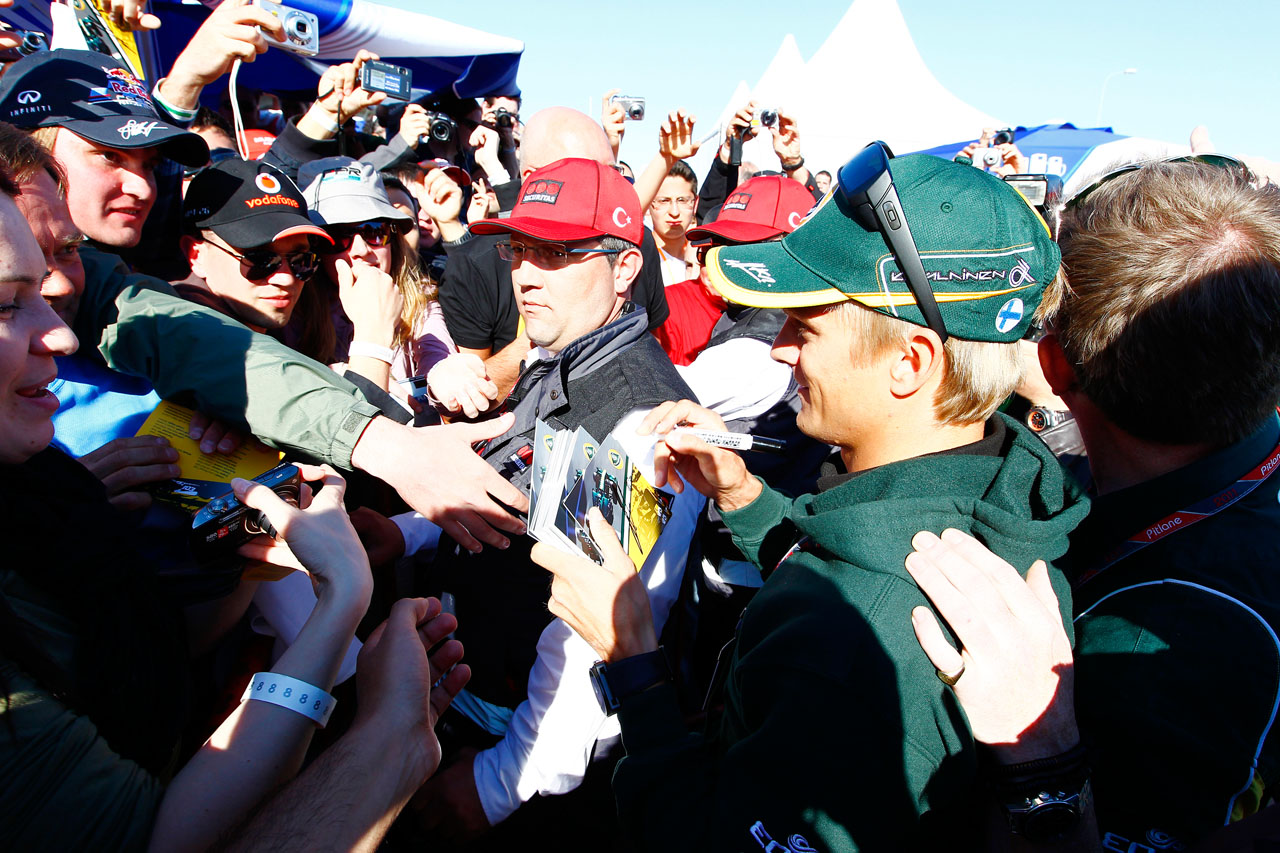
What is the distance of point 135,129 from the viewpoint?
233cm

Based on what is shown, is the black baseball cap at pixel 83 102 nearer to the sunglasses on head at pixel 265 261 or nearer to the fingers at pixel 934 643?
the sunglasses on head at pixel 265 261

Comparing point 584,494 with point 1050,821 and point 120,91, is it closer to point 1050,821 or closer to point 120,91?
point 1050,821

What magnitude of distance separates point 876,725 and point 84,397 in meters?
2.15

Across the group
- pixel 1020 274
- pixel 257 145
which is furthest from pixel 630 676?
pixel 257 145

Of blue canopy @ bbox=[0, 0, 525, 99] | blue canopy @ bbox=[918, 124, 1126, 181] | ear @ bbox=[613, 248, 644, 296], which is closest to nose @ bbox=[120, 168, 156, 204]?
ear @ bbox=[613, 248, 644, 296]

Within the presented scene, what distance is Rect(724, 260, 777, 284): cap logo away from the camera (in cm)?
160

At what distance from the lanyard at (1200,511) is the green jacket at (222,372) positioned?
1.89m

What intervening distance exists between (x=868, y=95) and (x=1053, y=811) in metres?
20.4

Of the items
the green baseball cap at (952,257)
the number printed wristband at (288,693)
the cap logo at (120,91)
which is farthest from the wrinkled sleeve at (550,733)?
the cap logo at (120,91)

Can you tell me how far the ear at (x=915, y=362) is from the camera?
1480 mm

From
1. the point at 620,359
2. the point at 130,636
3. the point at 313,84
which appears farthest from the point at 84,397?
the point at 313,84

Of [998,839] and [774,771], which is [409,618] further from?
[998,839]

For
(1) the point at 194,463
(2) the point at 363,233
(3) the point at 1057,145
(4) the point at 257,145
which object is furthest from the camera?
(3) the point at 1057,145

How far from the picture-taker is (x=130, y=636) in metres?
1.35
